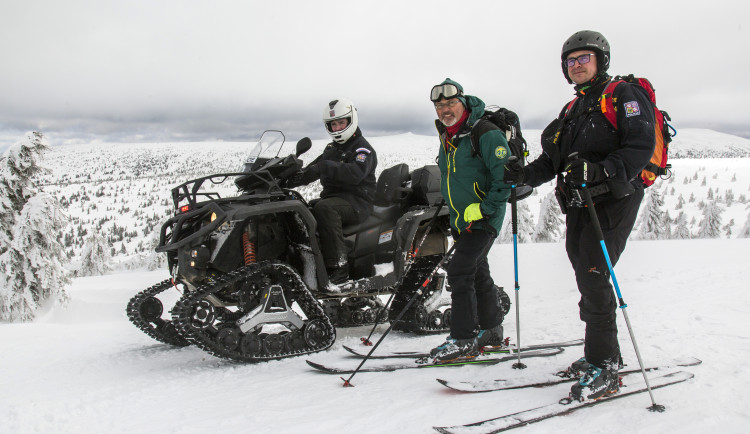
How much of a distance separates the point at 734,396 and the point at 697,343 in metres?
1.33

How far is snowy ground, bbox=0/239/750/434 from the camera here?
9.77 ft

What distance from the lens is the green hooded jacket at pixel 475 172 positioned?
4.11m

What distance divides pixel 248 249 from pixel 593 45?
366cm

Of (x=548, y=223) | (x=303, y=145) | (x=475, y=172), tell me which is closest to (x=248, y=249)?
(x=303, y=145)

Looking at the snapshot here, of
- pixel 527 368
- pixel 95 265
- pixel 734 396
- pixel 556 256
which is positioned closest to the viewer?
pixel 734 396

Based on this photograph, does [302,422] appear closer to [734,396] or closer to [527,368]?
[527,368]

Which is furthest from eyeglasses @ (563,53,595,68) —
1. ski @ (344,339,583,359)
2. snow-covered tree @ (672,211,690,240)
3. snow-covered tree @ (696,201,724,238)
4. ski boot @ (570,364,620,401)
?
snow-covered tree @ (672,211,690,240)

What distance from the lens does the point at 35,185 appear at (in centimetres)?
1515

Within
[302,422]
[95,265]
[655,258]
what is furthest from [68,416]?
[95,265]

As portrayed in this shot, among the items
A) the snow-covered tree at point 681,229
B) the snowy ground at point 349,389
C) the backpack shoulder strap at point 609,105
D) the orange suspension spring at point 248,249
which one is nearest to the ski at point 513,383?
the snowy ground at point 349,389

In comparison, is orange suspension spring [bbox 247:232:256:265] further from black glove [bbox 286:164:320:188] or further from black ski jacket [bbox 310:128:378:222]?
black ski jacket [bbox 310:128:378:222]

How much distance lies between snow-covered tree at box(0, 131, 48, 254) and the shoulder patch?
16.5 meters

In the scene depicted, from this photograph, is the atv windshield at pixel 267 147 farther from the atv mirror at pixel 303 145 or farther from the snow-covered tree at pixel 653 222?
the snow-covered tree at pixel 653 222

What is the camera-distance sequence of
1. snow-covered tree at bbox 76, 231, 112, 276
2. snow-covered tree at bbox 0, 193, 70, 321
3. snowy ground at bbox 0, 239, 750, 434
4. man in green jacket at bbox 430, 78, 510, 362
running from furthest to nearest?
snow-covered tree at bbox 76, 231, 112, 276 → snow-covered tree at bbox 0, 193, 70, 321 → man in green jacket at bbox 430, 78, 510, 362 → snowy ground at bbox 0, 239, 750, 434
